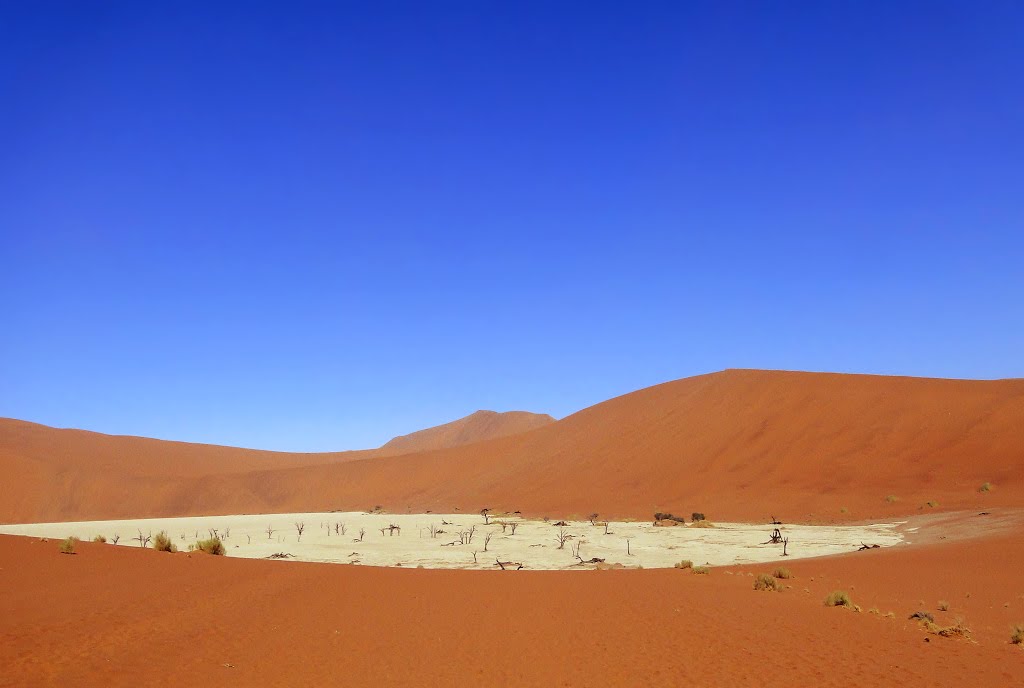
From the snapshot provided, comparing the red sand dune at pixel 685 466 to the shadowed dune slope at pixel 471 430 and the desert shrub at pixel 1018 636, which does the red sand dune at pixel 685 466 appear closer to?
the desert shrub at pixel 1018 636

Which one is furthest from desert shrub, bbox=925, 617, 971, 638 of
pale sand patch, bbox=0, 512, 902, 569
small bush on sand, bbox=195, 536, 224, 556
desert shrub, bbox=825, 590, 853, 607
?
small bush on sand, bbox=195, 536, 224, 556

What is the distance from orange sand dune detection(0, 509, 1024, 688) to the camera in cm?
841

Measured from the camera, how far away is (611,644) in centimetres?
997

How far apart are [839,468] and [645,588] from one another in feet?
92.9

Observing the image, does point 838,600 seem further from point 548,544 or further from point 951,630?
point 548,544

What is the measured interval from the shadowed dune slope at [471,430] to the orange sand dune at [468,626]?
338 feet

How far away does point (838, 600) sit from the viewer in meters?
12.6

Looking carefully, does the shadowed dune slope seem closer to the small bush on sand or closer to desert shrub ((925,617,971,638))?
the small bush on sand

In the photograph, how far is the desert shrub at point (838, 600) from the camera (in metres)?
12.5

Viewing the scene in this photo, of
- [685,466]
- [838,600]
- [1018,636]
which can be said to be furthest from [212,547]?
[685,466]

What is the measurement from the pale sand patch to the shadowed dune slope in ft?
284

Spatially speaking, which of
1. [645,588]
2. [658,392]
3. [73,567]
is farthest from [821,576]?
A: [658,392]

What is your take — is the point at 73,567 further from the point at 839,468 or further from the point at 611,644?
the point at 839,468

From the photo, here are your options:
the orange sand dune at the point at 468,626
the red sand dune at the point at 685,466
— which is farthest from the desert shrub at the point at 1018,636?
the red sand dune at the point at 685,466
